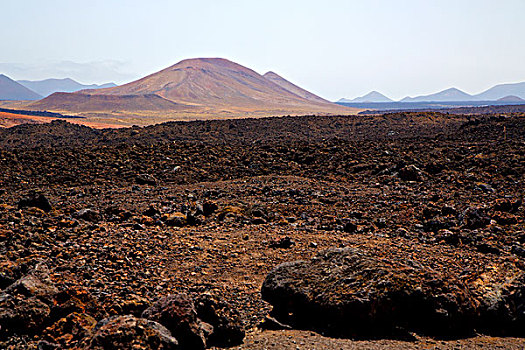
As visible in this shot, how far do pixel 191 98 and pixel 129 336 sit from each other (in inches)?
5878

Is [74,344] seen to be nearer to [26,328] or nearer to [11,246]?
[26,328]

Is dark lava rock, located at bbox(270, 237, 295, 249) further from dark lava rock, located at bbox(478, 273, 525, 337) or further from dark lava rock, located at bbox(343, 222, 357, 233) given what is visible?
dark lava rock, located at bbox(478, 273, 525, 337)

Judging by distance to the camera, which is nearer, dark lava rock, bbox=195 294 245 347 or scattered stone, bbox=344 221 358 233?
dark lava rock, bbox=195 294 245 347

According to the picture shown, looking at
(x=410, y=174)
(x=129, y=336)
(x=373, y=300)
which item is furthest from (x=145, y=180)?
(x=129, y=336)

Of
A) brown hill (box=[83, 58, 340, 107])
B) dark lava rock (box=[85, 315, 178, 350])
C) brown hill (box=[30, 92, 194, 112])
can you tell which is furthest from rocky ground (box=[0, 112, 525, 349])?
brown hill (box=[83, 58, 340, 107])

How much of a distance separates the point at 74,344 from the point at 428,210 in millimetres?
7320

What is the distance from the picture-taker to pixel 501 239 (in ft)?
23.4

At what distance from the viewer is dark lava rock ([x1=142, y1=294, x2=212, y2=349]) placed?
3602mm

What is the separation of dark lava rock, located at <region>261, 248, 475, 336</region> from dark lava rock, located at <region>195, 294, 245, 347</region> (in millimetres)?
669

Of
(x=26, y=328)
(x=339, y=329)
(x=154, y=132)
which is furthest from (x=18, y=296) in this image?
(x=154, y=132)

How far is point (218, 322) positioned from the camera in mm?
4090

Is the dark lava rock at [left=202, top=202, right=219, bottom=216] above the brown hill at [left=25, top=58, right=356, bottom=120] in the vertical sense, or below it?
below

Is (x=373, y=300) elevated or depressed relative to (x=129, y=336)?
depressed

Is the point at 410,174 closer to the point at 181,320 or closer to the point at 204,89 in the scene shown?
the point at 181,320
